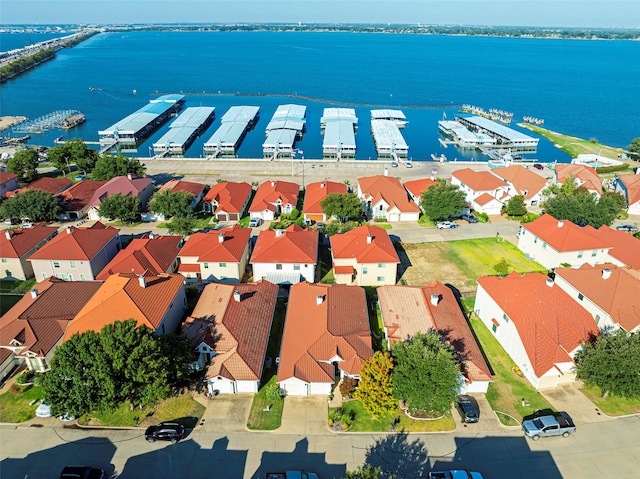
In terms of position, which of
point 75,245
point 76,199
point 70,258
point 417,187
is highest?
point 75,245

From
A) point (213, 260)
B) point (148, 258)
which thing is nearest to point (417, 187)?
point (213, 260)

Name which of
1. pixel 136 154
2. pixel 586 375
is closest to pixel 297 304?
pixel 586 375

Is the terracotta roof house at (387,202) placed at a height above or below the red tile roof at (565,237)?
below

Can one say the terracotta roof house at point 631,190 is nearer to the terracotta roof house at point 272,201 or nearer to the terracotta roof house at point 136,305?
the terracotta roof house at point 272,201

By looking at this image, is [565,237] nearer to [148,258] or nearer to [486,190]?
[486,190]

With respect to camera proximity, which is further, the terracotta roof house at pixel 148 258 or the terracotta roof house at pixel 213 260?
the terracotta roof house at pixel 213 260

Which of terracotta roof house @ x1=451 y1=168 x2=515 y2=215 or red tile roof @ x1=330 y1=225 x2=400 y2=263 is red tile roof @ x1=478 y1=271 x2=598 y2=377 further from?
terracotta roof house @ x1=451 y1=168 x2=515 y2=215

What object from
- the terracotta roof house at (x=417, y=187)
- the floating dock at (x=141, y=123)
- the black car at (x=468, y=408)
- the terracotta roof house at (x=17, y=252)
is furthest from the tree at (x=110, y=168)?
the black car at (x=468, y=408)
